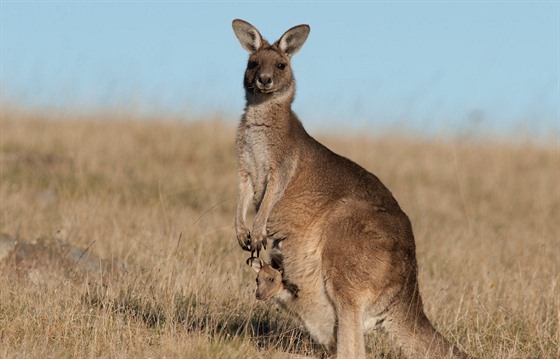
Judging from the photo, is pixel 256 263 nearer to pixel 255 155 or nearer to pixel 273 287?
pixel 273 287

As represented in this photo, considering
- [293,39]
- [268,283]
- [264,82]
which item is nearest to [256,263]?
[268,283]

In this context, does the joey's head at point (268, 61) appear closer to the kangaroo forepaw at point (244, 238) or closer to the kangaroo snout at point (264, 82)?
the kangaroo snout at point (264, 82)

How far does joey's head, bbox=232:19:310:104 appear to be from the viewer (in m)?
5.46

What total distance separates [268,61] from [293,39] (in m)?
0.28

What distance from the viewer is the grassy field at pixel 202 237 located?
5.36 m

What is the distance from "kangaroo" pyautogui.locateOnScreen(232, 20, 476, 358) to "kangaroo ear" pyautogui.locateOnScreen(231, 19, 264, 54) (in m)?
0.09

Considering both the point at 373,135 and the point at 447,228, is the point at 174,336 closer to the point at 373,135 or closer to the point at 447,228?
the point at 447,228

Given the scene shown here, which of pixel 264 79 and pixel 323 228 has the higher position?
pixel 264 79

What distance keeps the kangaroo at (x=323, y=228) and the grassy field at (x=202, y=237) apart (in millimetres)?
466

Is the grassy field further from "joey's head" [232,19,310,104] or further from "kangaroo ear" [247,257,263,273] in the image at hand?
"joey's head" [232,19,310,104]

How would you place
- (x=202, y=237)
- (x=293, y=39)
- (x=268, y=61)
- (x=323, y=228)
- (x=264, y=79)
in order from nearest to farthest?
(x=323, y=228) < (x=264, y=79) < (x=268, y=61) < (x=293, y=39) < (x=202, y=237)

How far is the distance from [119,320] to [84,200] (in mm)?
4209

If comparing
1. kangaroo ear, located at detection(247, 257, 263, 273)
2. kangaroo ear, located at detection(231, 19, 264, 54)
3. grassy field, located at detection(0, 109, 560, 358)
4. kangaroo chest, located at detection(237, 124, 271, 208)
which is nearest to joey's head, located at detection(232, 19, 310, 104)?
kangaroo ear, located at detection(231, 19, 264, 54)

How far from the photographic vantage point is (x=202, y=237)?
733 centimetres
